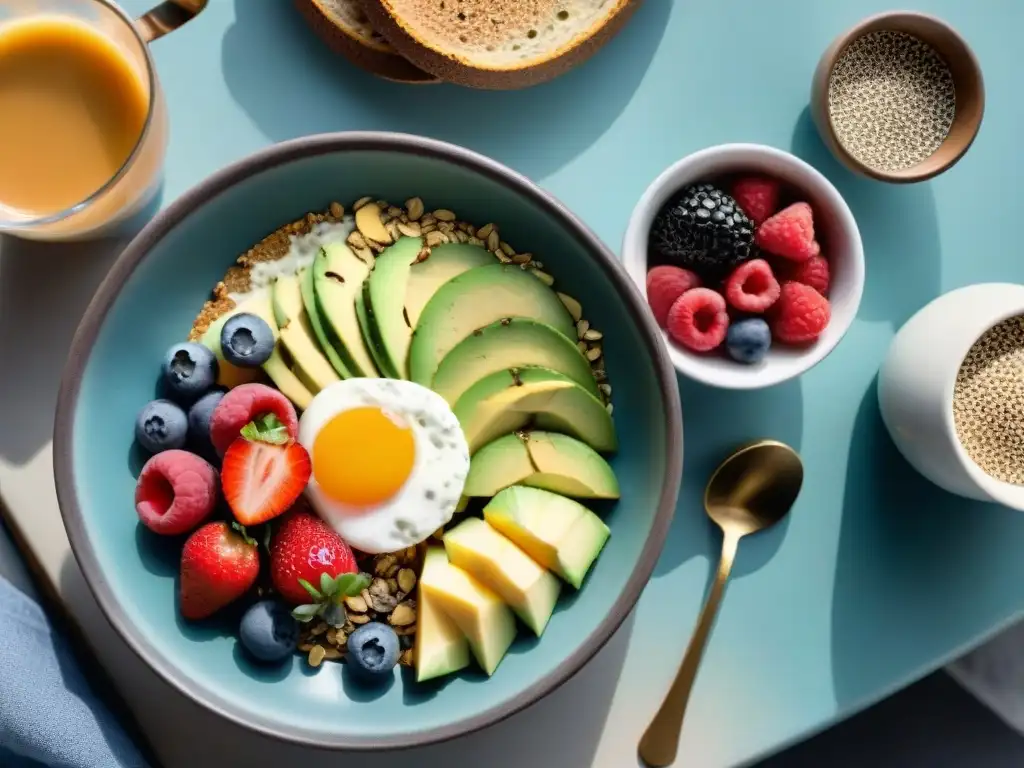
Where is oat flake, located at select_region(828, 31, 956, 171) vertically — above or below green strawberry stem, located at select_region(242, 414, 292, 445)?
above

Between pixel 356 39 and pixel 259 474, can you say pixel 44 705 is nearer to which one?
pixel 259 474

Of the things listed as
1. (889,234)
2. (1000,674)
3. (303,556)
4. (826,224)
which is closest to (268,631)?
(303,556)

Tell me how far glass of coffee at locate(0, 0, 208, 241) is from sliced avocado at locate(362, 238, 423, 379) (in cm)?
29

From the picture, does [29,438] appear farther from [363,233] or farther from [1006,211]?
[1006,211]

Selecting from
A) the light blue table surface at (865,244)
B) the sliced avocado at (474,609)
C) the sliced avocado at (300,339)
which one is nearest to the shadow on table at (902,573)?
the light blue table surface at (865,244)

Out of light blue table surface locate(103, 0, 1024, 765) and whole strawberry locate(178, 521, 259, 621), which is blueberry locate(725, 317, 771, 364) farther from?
whole strawberry locate(178, 521, 259, 621)

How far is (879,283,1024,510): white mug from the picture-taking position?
1.10 meters

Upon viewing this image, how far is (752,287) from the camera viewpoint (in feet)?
3.76

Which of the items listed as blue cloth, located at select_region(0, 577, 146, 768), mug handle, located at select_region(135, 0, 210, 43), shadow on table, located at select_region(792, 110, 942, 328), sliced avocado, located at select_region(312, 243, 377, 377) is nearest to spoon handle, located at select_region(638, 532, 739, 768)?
shadow on table, located at select_region(792, 110, 942, 328)

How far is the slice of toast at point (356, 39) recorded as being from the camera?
3.89ft

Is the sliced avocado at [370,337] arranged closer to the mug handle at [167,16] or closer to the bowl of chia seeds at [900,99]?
the mug handle at [167,16]

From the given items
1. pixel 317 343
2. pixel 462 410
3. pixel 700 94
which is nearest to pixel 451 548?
pixel 462 410

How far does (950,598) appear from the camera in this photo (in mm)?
1271

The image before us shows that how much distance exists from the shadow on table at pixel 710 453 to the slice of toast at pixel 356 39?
0.51 m
